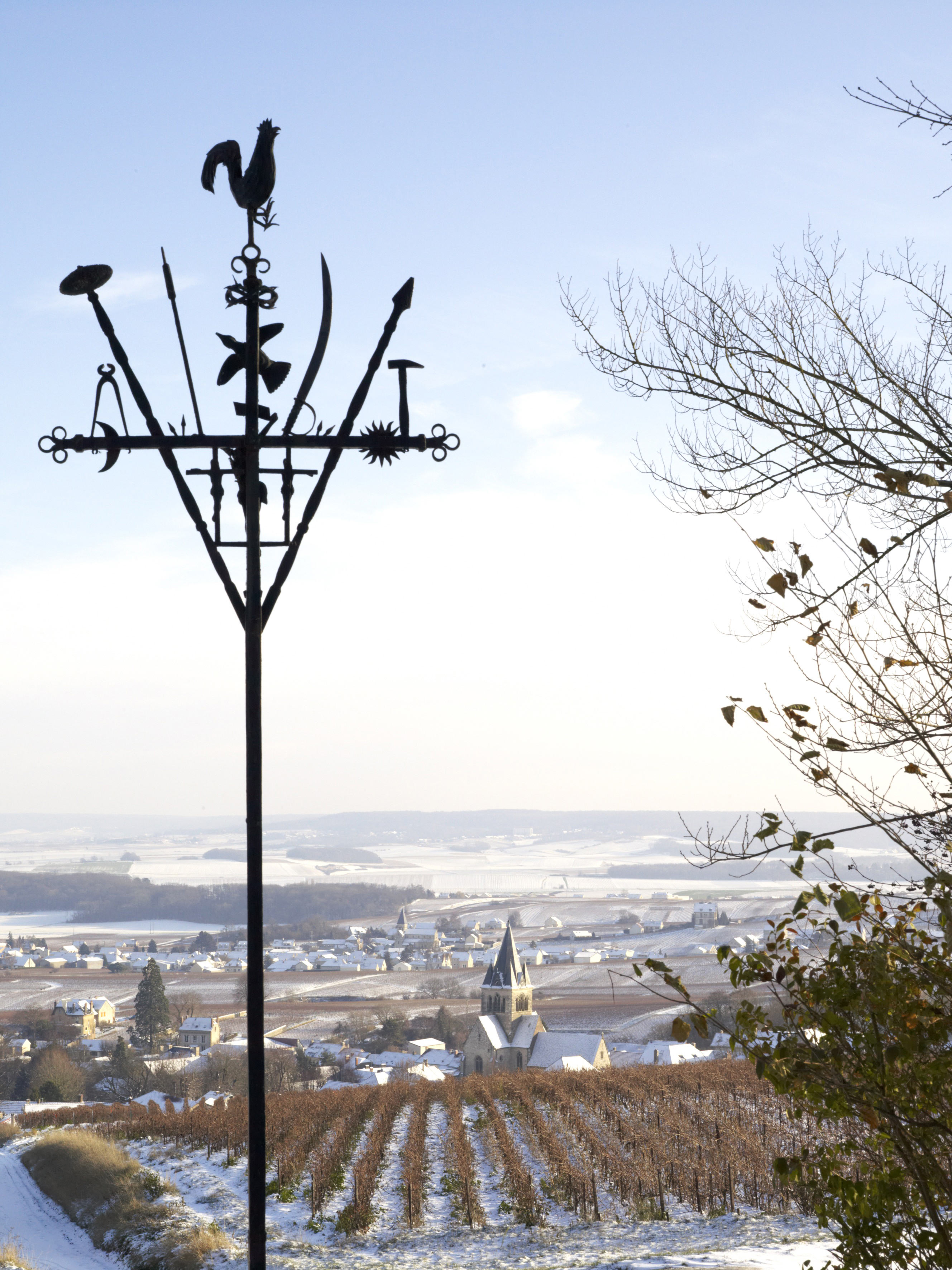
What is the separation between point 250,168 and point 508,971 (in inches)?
2187

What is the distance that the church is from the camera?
5053cm

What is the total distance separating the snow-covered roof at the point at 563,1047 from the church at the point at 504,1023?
0.52 meters

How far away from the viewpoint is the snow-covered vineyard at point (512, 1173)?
1023 cm

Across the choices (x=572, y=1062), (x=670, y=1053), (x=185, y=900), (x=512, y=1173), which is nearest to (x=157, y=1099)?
(x=572, y=1062)

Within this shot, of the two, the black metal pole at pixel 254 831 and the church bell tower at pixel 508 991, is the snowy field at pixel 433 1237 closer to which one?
the black metal pole at pixel 254 831

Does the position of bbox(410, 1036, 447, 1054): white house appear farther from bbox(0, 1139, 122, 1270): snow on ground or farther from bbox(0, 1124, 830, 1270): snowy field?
bbox(0, 1124, 830, 1270): snowy field

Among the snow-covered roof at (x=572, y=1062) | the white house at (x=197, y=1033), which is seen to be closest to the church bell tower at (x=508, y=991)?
the snow-covered roof at (x=572, y=1062)

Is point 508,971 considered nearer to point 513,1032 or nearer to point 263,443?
point 513,1032

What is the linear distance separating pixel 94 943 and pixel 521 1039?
9378 centimetres

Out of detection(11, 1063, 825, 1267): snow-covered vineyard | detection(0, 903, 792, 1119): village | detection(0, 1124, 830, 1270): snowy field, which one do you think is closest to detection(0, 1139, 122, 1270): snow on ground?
detection(0, 1124, 830, 1270): snowy field

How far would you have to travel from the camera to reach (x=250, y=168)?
123 inches

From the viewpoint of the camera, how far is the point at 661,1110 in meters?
17.8

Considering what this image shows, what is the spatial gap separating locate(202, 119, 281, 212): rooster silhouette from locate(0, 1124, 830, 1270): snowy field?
6463mm

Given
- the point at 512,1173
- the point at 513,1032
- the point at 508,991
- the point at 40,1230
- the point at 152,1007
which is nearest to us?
the point at 512,1173
